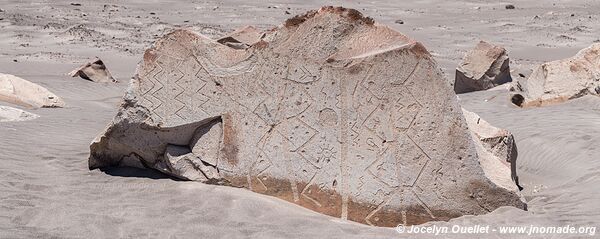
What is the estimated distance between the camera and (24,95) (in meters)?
8.52

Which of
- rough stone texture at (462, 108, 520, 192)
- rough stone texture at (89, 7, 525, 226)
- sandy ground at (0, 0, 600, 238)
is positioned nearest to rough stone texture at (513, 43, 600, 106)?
sandy ground at (0, 0, 600, 238)

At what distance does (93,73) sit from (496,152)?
6950 millimetres

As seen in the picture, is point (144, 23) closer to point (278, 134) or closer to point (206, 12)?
point (206, 12)

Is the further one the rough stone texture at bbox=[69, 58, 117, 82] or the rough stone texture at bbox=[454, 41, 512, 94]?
the rough stone texture at bbox=[69, 58, 117, 82]

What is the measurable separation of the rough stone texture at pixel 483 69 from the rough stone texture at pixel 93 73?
198 inches

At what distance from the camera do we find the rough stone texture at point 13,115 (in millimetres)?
7219

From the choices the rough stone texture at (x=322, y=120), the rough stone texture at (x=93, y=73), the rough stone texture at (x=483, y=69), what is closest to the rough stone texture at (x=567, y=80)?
the rough stone texture at (x=483, y=69)

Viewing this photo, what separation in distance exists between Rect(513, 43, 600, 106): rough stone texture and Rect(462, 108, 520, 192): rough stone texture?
2.85 meters

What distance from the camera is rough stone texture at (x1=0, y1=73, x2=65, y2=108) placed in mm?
8328

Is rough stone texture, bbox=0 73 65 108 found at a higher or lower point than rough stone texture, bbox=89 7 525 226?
lower

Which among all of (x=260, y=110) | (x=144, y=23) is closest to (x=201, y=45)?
(x=260, y=110)

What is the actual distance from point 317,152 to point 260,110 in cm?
50

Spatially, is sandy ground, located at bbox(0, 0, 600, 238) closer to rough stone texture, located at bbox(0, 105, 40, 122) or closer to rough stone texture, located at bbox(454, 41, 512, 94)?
rough stone texture, located at bbox(0, 105, 40, 122)

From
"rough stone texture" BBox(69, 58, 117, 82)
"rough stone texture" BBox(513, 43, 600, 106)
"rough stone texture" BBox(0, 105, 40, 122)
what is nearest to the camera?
"rough stone texture" BBox(0, 105, 40, 122)
